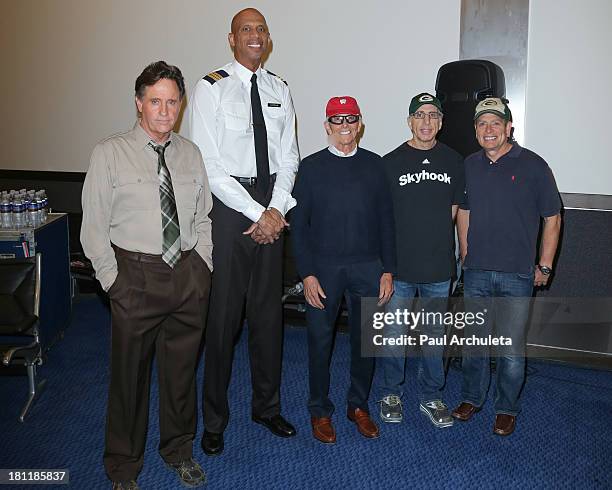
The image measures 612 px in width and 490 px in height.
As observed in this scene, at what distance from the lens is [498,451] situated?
3.04 metres

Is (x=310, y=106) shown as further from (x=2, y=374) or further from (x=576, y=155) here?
(x=2, y=374)

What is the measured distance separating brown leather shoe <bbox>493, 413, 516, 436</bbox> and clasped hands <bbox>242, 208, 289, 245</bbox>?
56.0 inches

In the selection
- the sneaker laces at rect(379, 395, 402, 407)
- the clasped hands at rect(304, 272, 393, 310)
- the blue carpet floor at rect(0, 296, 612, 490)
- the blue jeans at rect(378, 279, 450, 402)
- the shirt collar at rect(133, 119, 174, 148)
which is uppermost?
the shirt collar at rect(133, 119, 174, 148)

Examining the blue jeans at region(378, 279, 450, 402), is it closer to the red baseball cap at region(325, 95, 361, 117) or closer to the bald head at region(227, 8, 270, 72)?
A: the red baseball cap at region(325, 95, 361, 117)

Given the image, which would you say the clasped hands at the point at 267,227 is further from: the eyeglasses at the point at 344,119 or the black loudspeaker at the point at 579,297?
the black loudspeaker at the point at 579,297

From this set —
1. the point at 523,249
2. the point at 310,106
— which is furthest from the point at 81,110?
the point at 523,249

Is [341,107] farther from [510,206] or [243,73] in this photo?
[510,206]

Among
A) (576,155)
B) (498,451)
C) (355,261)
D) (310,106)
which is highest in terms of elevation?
(310,106)

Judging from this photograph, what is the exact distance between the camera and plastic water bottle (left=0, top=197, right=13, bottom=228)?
12.7 ft

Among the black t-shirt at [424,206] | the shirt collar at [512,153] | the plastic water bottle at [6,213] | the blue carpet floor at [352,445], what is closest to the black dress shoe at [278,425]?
the blue carpet floor at [352,445]

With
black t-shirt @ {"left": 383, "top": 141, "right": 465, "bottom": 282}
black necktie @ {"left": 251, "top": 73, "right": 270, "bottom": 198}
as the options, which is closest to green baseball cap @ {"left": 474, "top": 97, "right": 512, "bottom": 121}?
black t-shirt @ {"left": 383, "top": 141, "right": 465, "bottom": 282}

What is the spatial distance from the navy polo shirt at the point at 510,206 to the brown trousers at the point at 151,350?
1285 mm

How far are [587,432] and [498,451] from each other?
1.75 ft

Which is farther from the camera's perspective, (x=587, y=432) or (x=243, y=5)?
(x=243, y=5)
